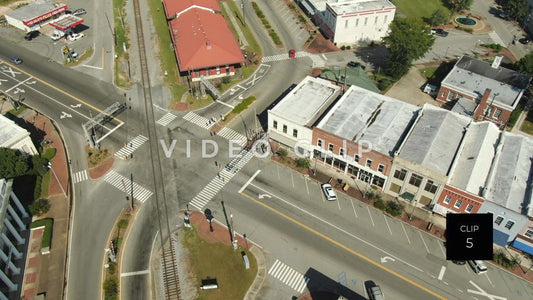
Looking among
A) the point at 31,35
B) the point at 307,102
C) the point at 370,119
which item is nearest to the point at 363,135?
the point at 370,119

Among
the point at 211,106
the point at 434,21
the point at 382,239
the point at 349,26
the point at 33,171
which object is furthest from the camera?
the point at 434,21

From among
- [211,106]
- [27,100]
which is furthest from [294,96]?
[27,100]

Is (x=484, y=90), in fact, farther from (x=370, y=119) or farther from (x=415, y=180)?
(x=415, y=180)

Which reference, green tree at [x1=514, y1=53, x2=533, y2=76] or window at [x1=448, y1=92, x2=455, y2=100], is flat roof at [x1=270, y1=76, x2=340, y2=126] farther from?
green tree at [x1=514, y1=53, x2=533, y2=76]

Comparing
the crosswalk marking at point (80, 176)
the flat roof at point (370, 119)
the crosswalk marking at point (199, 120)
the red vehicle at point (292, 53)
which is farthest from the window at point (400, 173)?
the crosswalk marking at point (80, 176)

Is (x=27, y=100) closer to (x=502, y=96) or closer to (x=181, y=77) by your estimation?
(x=181, y=77)
